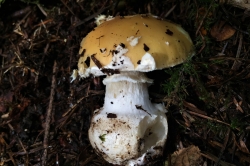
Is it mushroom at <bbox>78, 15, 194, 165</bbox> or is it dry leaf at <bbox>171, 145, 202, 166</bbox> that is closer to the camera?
mushroom at <bbox>78, 15, 194, 165</bbox>

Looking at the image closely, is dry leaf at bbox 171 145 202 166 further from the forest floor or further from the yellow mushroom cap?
the yellow mushroom cap

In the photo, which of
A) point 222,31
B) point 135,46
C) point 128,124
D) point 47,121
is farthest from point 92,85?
point 222,31

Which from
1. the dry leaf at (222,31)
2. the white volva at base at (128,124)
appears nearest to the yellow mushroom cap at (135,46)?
the white volva at base at (128,124)

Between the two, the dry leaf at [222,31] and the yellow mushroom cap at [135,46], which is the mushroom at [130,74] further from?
the dry leaf at [222,31]

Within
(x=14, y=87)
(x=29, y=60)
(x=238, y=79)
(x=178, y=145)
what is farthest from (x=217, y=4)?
(x=14, y=87)

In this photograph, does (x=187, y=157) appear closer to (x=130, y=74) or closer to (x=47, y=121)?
(x=130, y=74)

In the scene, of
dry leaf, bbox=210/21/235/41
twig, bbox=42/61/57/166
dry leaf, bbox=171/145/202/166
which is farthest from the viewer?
twig, bbox=42/61/57/166

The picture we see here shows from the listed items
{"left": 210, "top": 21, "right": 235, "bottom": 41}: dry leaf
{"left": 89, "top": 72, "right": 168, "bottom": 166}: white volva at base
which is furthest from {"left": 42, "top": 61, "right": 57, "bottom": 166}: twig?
{"left": 210, "top": 21, "right": 235, "bottom": 41}: dry leaf

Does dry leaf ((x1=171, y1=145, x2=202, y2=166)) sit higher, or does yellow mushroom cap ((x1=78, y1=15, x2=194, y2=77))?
yellow mushroom cap ((x1=78, y1=15, x2=194, y2=77))
